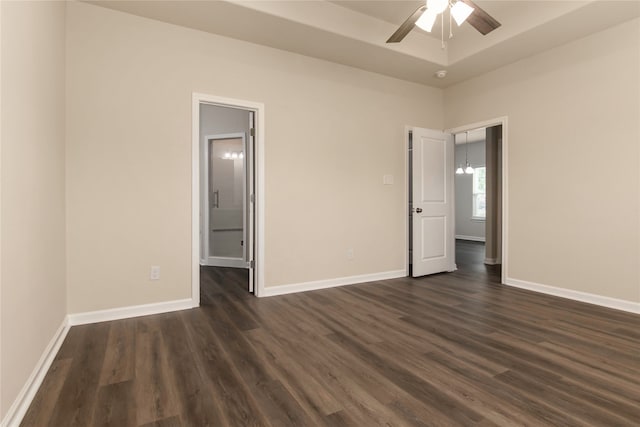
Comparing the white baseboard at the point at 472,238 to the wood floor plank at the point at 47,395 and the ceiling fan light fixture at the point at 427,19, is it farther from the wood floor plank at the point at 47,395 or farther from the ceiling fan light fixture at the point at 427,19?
the wood floor plank at the point at 47,395

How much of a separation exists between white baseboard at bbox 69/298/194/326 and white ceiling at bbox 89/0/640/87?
2.68m

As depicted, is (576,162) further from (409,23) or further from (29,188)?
(29,188)

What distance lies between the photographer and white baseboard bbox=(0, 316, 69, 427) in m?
1.48

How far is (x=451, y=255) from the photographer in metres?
4.93

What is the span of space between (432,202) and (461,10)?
8.87ft

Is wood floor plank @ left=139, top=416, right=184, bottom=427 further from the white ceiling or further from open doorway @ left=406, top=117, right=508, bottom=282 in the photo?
open doorway @ left=406, top=117, right=508, bottom=282

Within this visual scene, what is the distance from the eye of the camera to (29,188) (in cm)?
180

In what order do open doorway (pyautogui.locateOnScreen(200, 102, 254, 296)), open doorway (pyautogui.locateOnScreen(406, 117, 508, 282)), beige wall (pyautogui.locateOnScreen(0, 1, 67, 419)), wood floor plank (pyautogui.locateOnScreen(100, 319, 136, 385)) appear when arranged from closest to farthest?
1. beige wall (pyautogui.locateOnScreen(0, 1, 67, 419))
2. wood floor plank (pyautogui.locateOnScreen(100, 319, 136, 385))
3. open doorway (pyautogui.locateOnScreen(406, 117, 508, 282))
4. open doorway (pyautogui.locateOnScreen(200, 102, 254, 296))

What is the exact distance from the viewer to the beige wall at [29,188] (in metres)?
1.47

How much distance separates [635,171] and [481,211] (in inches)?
251

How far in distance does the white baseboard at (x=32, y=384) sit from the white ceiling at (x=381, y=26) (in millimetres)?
2776

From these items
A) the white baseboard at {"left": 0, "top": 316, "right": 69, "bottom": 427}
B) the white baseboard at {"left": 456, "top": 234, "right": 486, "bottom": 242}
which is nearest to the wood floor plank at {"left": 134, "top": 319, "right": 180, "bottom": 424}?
the white baseboard at {"left": 0, "top": 316, "right": 69, "bottom": 427}

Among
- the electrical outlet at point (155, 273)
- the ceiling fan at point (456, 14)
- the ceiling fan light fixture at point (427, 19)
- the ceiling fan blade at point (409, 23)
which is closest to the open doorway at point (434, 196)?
the ceiling fan blade at point (409, 23)

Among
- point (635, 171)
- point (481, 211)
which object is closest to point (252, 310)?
point (635, 171)
